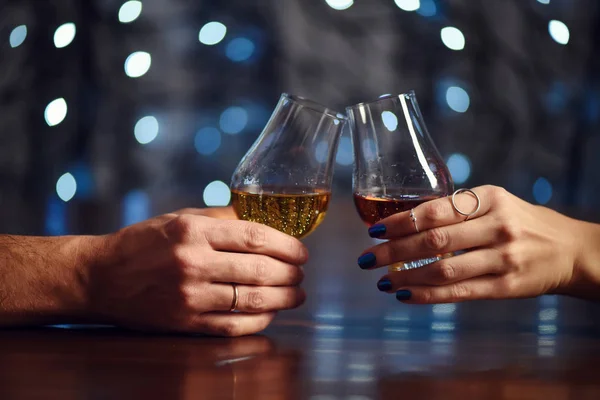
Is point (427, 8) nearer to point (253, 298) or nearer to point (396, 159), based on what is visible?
point (396, 159)

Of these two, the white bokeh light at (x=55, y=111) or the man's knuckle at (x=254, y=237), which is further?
the white bokeh light at (x=55, y=111)

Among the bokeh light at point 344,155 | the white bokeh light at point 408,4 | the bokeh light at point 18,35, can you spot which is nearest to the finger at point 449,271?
the bokeh light at point 344,155

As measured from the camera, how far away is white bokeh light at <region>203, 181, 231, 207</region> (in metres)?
2.99

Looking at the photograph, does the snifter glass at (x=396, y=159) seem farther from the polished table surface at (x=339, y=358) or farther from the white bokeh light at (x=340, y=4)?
the white bokeh light at (x=340, y=4)

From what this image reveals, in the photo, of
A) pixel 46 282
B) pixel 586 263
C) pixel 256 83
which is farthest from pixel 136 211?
pixel 256 83

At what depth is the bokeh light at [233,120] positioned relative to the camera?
316 cm

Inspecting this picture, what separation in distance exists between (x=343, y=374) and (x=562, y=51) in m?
2.87

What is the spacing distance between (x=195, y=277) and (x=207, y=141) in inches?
96.9

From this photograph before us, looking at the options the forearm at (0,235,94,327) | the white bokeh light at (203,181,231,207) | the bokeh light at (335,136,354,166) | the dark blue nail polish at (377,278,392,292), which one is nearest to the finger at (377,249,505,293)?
the dark blue nail polish at (377,278,392,292)

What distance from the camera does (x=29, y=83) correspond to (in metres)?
3.20

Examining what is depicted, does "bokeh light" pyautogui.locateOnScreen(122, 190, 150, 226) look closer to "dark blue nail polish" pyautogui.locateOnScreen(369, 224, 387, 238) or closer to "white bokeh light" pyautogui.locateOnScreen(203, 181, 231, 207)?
"dark blue nail polish" pyautogui.locateOnScreen(369, 224, 387, 238)

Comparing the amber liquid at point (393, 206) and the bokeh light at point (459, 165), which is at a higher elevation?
the bokeh light at point (459, 165)

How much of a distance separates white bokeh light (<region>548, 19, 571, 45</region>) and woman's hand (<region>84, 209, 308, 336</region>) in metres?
2.65

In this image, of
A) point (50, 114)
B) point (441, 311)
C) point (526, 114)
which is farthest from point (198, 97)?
point (441, 311)
